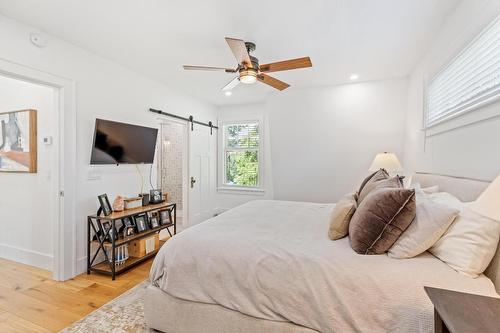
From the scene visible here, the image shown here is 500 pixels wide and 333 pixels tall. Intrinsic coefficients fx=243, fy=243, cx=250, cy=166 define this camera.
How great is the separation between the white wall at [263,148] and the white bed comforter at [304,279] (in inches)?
123

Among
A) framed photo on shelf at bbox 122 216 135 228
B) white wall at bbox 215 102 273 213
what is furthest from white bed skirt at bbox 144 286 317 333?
white wall at bbox 215 102 273 213

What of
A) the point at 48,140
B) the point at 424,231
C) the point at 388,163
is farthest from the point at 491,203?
the point at 48,140

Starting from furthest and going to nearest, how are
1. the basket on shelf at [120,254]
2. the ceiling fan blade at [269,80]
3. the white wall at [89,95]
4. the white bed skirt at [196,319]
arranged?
the basket on shelf at [120,254] < the ceiling fan blade at [269,80] < the white wall at [89,95] < the white bed skirt at [196,319]

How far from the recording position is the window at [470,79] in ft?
4.82

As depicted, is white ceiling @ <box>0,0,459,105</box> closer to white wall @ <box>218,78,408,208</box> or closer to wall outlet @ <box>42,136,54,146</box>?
white wall @ <box>218,78,408,208</box>

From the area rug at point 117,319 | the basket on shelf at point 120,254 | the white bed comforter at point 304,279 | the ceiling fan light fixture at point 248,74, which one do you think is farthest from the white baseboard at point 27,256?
the ceiling fan light fixture at point 248,74

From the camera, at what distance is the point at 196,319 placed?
60.6 inches

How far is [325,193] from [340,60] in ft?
6.79

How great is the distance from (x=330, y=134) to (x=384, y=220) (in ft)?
9.17

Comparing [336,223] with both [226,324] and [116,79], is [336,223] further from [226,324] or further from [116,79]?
[116,79]

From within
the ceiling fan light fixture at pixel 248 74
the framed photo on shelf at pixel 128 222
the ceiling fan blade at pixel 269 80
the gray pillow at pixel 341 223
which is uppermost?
the ceiling fan blade at pixel 269 80

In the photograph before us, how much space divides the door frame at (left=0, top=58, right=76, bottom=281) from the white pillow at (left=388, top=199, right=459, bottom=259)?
2.98 meters

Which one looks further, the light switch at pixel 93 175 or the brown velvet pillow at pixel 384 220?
the light switch at pixel 93 175

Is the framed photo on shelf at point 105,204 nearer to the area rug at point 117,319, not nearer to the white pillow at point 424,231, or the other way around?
the area rug at point 117,319
